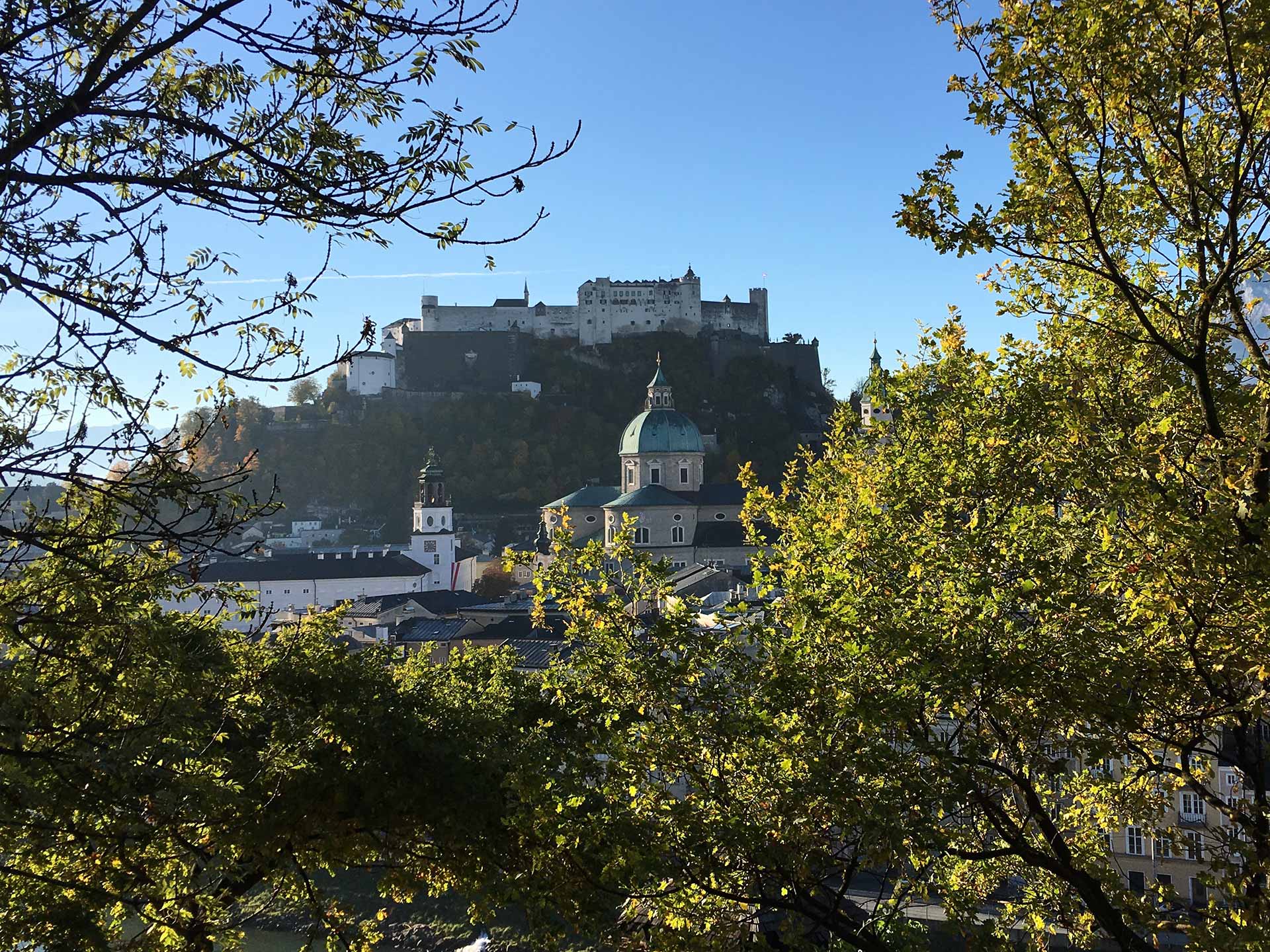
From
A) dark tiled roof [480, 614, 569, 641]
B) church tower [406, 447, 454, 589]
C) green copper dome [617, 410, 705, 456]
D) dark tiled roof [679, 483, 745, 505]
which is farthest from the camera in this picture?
green copper dome [617, 410, 705, 456]

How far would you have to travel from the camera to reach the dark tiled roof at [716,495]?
59000 millimetres

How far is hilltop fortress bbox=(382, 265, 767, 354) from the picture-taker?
9612cm

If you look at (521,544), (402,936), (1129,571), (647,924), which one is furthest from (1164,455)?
(521,544)

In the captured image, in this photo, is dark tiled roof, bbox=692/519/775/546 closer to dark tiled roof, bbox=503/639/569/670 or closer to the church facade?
the church facade

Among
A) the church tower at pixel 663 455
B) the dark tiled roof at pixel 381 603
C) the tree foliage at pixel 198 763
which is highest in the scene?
the church tower at pixel 663 455

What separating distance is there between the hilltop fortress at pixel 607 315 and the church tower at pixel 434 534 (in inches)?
1366

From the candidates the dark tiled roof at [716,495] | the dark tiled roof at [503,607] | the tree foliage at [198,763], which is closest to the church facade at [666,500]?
the dark tiled roof at [716,495]

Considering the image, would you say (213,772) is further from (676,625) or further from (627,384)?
(627,384)

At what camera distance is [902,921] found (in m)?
8.11

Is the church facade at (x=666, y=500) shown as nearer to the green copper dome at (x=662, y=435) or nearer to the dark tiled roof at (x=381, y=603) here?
the green copper dome at (x=662, y=435)

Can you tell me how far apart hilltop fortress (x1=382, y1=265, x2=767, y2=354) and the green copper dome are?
3333 centimetres

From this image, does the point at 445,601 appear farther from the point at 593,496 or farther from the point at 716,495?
the point at 593,496

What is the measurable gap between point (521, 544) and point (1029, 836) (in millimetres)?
64504

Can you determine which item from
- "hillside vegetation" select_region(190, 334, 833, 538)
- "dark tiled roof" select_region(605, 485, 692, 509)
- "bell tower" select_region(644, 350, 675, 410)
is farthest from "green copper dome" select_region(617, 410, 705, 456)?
"hillside vegetation" select_region(190, 334, 833, 538)
